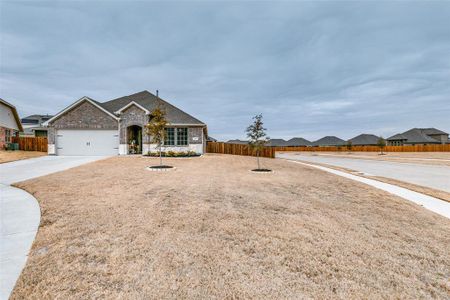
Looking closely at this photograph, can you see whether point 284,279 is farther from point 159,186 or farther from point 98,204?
point 159,186

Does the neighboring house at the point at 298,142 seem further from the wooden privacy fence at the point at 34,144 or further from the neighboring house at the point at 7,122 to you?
the neighboring house at the point at 7,122

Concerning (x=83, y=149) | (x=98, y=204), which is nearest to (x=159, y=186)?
(x=98, y=204)

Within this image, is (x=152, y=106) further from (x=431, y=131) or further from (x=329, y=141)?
(x=431, y=131)

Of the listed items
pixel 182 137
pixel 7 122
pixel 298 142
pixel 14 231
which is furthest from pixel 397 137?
pixel 7 122

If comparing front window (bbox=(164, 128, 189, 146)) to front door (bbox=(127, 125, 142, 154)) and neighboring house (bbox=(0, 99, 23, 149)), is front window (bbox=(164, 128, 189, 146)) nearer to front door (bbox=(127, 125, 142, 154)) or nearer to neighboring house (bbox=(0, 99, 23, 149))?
front door (bbox=(127, 125, 142, 154))

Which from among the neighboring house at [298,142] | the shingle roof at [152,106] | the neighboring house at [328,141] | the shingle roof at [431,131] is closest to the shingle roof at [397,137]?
the shingle roof at [431,131]

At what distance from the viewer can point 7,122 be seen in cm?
2423

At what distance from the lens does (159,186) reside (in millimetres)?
8281

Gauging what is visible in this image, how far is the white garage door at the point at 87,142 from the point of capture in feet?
69.8

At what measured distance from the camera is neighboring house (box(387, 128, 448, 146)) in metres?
65.8

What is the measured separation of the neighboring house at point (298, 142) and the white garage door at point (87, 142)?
78359mm

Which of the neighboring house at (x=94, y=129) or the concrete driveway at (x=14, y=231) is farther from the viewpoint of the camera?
the neighboring house at (x=94, y=129)

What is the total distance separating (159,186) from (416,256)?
743 centimetres

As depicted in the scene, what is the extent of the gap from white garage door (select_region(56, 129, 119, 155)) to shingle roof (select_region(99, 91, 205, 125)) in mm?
3285
